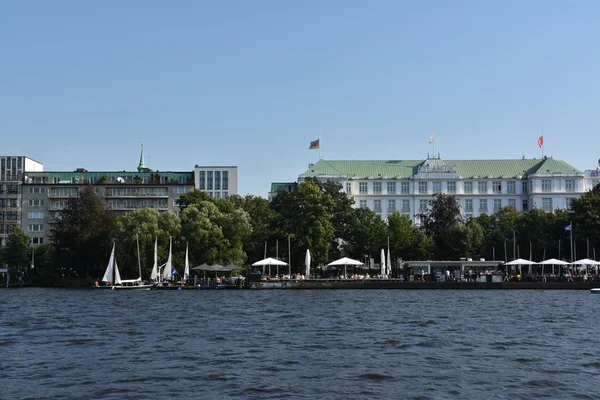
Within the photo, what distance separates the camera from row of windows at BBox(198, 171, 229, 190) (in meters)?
166

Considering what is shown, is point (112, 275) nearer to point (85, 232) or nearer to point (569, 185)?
point (85, 232)

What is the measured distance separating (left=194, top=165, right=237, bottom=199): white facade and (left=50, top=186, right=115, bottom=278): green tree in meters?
55.2

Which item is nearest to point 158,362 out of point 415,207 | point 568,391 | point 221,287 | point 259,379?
point 259,379

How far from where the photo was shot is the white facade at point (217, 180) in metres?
166

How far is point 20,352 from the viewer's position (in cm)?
3262

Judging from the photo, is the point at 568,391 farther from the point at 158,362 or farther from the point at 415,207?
the point at 415,207

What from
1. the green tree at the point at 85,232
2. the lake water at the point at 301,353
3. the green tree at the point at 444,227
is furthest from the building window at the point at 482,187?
the lake water at the point at 301,353

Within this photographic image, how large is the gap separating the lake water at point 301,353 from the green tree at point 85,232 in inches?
2037

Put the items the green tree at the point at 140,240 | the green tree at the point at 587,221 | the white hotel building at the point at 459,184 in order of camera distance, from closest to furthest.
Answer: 1. the green tree at the point at 140,240
2. the green tree at the point at 587,221
3. the white hotel building at the point at 459,184

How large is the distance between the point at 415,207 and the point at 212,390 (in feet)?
482

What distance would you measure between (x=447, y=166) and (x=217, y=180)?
166ft

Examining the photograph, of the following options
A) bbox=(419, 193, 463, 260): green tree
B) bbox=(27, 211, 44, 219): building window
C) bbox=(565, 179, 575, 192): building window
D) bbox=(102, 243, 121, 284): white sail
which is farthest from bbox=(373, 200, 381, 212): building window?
bbox=(102, 243, 121, 284): white sail

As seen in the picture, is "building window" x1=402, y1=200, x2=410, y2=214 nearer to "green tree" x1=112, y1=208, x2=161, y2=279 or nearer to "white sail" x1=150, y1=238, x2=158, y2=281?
"green tree" x1=112, y1=208, x2=161, y2=279

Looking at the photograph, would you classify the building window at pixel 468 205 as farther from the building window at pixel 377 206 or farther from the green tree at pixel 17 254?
the green tree at pixel 17 254
